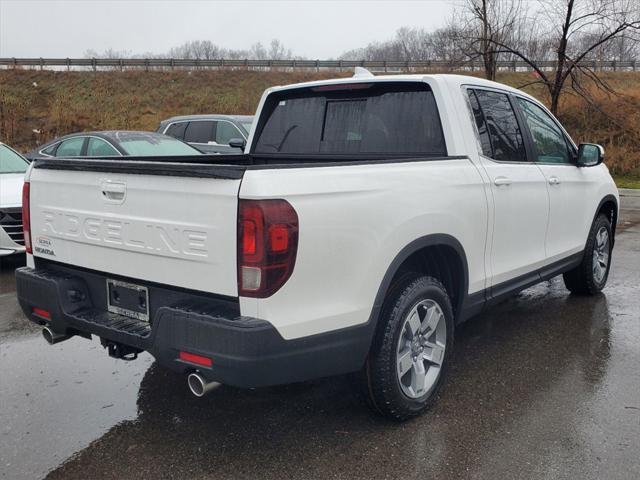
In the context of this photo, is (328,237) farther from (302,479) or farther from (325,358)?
(302,479)

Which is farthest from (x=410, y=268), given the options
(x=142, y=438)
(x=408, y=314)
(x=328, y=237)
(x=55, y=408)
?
A: (x=55, y=408)

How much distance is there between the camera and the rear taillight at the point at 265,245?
2492 millimetres

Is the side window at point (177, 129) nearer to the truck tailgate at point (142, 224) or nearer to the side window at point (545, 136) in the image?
the side window at point (545, 136)

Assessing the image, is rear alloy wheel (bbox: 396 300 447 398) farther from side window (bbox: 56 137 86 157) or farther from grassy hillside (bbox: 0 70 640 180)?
grassy hillside (bbox: 0 70 640 180)

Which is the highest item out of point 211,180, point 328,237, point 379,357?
point 211,180

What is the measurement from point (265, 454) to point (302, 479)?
31 cm

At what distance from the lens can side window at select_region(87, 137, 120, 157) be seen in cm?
978

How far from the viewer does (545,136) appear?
488cm

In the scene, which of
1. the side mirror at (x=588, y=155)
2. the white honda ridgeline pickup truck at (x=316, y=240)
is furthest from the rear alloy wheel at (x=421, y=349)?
the side mirror at (x=588, y=155)

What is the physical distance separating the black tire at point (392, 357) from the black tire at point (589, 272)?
9.28ft

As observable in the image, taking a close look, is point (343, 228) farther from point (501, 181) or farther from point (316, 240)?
point (501, 181)

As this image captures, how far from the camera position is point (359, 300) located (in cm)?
286

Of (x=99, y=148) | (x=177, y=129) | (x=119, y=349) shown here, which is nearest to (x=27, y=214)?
(x=119, y=349)

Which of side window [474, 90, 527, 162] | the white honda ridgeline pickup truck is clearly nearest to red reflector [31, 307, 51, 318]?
the white honda ridgeline pickup truck
